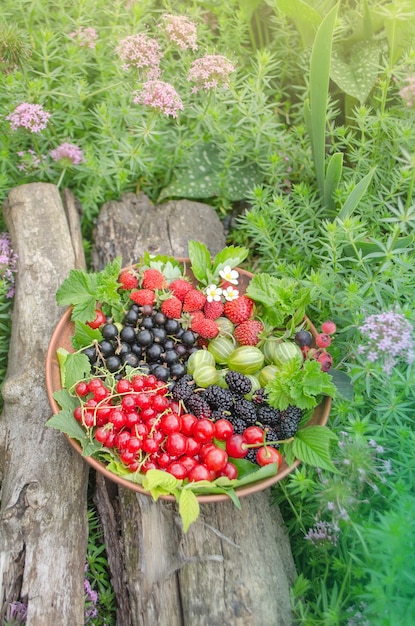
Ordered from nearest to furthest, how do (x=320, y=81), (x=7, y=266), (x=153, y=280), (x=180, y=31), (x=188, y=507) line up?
(x=188, y=507), (x=153, y=280), (x=320, y=81), (x=180, y=31), (x=7, y=266)

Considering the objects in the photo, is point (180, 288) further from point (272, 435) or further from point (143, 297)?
point (272, 435)

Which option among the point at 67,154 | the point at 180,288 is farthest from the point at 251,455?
the point at 67,154

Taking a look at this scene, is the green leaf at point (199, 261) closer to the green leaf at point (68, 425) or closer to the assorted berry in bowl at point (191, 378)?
the assorted berry in bowl at point (191, 378)

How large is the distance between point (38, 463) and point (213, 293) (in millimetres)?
854

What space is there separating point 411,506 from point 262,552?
21.6 inches

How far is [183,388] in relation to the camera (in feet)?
6.20

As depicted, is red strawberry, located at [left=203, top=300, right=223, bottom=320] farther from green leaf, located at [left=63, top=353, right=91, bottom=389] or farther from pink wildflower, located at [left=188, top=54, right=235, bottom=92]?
pink wildflower, located at [left=188, top=54, right=235, bottom=92]

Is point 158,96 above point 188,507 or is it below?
above

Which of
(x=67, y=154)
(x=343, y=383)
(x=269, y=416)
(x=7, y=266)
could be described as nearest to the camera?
(x=269, y=416)

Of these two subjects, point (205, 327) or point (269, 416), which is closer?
point (269, 416)

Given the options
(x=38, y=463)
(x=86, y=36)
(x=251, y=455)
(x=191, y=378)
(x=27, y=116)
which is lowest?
(x=38, y=463)

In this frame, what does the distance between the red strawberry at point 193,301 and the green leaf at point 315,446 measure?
590 mm

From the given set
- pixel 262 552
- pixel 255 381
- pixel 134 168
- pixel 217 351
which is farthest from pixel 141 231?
pixel 262 552

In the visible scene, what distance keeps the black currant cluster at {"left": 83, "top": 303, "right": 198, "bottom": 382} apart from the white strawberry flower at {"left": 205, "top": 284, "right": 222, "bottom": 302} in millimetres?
153
